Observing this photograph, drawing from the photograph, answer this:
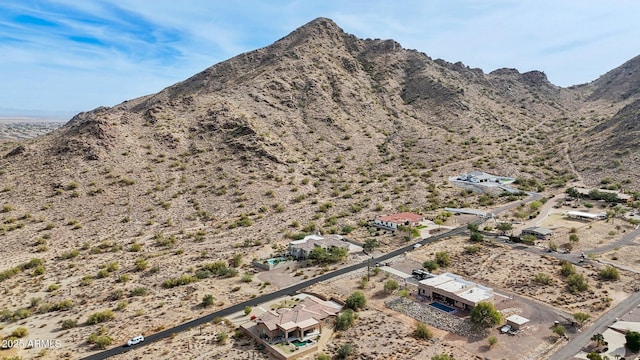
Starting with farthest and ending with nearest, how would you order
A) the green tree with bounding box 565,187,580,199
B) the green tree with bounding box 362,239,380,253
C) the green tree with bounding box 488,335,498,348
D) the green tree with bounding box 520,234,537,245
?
the green tree with bounding box 565,187,580,199, the green tree with bounding box 362,239,380,253, the green tree with bounding box 520,234,537,245, the green tree with bounding box 488,335,498,348

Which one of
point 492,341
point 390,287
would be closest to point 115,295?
point 390,287

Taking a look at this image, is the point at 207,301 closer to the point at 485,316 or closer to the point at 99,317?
the point at 99,317

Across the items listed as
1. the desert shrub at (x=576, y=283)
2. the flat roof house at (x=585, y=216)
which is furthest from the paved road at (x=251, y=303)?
the flat roof house at (x=585, y=216)

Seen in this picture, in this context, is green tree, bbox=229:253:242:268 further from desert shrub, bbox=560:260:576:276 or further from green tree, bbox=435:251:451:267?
desert shrub, bbox=560:260:576:276

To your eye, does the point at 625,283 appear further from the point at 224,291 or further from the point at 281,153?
the point at 281,153

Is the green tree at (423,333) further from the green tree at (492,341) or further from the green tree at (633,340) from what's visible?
the green tree at (633,340)

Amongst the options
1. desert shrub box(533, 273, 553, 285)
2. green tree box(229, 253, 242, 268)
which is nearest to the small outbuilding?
desert shrub box(533, 273, 553, 285)

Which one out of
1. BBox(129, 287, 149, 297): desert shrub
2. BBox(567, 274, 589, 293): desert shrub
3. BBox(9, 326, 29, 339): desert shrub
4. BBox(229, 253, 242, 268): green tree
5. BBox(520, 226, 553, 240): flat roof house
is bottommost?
BBox(9, 326, 29, 339): desert shrub

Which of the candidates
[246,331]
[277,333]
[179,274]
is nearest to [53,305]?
[179,274]
